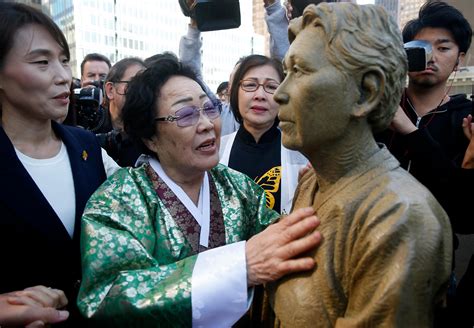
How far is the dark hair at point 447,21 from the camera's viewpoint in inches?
70.2

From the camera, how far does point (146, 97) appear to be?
156 centimetres

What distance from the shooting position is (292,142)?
98 centimetres

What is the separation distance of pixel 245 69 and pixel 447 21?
1.06 metres

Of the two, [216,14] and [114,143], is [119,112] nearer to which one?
[114,143]

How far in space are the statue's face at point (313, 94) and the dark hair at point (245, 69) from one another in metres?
1.39

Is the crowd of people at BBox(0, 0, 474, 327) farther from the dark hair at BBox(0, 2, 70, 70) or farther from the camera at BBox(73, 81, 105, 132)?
the camera at BBox(73, 81, 105, 132)

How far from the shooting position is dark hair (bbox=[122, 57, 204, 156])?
1.56 m

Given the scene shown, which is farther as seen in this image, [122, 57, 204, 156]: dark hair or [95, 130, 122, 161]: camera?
[95, 130, 122, 161]: camera

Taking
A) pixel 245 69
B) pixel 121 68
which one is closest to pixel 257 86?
pixel 245 69

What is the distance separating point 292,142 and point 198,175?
2.26ft

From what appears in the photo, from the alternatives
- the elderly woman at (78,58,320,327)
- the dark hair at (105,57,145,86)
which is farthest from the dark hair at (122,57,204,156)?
the dark hair at (105,57,145,86)

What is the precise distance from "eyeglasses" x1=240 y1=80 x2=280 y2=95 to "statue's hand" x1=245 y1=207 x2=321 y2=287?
4.27ft

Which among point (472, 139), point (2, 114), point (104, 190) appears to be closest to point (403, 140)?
point (472, 139)

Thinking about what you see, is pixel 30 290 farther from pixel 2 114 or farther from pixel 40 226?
pixel 2 114
